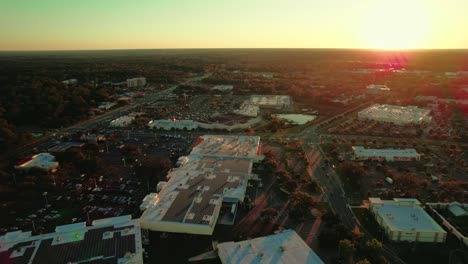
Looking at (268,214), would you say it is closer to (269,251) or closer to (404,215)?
(269,251)

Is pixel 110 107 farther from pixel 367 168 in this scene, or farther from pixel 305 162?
pixel 367 168

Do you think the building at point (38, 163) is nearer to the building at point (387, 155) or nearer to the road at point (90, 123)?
the road at point (90, 123)

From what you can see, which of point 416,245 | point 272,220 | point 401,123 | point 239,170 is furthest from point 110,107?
point 416,245

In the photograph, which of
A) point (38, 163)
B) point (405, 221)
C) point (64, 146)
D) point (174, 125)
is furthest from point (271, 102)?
point (405, 221)

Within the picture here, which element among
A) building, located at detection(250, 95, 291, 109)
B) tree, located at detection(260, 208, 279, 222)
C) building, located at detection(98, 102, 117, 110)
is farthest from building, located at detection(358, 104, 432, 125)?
building, located at detection(98, 102, 117, 110)

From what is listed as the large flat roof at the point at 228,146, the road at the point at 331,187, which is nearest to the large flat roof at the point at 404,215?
the road at the point at 331,187

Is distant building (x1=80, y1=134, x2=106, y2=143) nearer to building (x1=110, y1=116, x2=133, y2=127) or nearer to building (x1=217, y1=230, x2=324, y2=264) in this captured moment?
building (x1=110, y1=116, x2=133, y2=127)

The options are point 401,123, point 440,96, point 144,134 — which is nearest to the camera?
point 144,134
